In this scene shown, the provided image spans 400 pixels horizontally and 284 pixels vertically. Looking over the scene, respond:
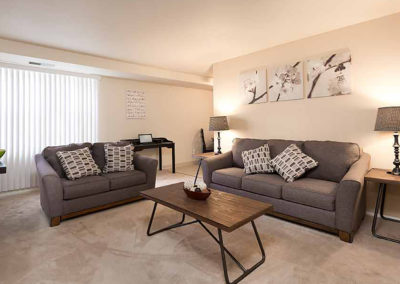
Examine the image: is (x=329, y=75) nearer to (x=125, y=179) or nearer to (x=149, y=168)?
(x=149, y=168)

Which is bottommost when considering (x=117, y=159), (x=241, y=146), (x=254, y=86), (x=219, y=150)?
(x=117, y=159)

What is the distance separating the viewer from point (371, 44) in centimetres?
281

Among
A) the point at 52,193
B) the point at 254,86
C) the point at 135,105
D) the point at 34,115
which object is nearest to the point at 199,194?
the point at 52,193

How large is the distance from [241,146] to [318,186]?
1.45 meters

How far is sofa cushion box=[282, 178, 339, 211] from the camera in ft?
7.55

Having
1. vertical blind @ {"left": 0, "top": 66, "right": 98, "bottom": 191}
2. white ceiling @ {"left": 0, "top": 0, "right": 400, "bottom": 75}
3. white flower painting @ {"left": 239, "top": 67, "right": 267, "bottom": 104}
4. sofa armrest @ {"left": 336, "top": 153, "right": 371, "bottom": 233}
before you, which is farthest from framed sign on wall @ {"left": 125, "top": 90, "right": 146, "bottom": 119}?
sofa armrest @ {"left": 336, "top": 153, "right": 371, "bottom": 233}

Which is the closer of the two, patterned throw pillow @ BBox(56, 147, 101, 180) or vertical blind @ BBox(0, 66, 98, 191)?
patterned throw pillow @ BBox(56, 147, 101, 180)

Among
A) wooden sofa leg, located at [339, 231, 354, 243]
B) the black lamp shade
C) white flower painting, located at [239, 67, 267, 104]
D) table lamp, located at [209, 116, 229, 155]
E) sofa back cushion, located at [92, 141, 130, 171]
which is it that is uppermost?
white flower painting, located at [239, 67, 267, 104]

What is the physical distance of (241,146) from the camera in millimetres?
3768

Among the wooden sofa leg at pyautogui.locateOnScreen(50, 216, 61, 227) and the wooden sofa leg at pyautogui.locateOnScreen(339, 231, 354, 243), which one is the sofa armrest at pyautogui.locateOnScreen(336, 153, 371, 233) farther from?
the wooden sofa leg at pyautogui.locateOnScreen(50, 216, 61, 227)

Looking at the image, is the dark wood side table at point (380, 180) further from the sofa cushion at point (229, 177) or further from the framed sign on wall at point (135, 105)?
the framed sign on wall at point (135, 105)

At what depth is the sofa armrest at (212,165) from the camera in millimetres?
3473

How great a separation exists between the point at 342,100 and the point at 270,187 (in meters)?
1.52

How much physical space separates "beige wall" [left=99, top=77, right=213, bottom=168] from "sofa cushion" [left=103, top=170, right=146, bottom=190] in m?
1.84
